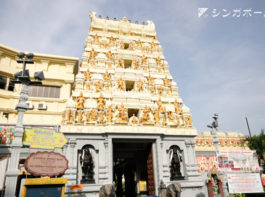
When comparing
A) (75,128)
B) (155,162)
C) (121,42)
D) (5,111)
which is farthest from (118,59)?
(5,111)

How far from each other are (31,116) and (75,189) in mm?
12537

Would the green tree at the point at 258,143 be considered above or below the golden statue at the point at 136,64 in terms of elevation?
below

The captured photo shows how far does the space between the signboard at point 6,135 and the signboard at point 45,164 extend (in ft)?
23.8

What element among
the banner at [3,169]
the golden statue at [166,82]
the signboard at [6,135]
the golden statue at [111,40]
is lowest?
→ the banner at [3,169]

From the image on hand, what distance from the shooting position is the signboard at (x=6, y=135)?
644 inches

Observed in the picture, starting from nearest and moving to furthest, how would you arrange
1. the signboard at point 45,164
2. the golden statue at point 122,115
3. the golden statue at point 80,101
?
the signboard at point 45,164 → the golden statue at point 122,115 → the golden statue at point 80,101

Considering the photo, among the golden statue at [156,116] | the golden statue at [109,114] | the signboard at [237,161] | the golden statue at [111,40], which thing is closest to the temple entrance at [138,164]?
the golden statue at [109,114]

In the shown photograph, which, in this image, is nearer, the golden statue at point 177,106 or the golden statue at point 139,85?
the golden statue at point 177,106

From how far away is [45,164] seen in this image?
1101 centimetres

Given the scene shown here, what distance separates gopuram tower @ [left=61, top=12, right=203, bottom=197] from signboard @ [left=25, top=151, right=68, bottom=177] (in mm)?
5135

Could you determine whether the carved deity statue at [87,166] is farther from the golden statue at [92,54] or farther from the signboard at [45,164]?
the golden statue at [92,54]

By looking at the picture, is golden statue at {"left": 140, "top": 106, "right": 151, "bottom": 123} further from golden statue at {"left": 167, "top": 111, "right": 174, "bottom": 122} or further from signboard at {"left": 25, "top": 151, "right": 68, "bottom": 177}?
signboard at {"left": 25, "top": 151, "right": 68, "bottom": 177}

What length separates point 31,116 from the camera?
23.6m

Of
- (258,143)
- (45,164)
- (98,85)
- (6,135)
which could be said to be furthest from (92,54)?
(258,143)
